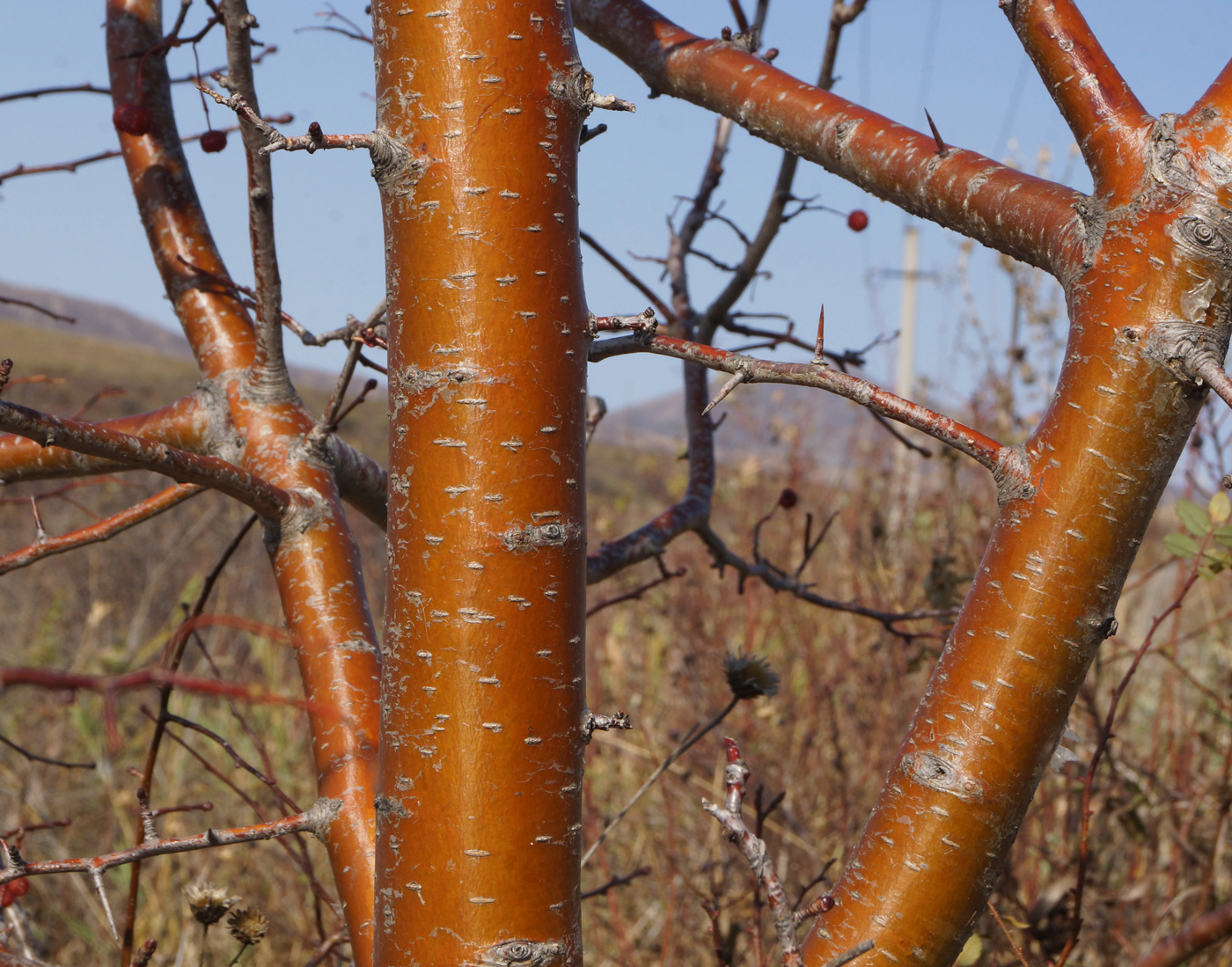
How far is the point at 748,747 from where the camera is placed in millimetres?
3555

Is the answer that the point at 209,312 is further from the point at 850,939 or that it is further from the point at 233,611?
the point at 233,611

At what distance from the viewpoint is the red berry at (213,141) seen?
141 cm

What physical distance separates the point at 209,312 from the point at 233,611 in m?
5.62

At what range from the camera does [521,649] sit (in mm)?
692

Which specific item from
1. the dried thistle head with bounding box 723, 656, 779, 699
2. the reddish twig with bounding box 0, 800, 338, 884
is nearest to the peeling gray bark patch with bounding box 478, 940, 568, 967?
the reddish twig with bounding box 0, 800, 338, 884

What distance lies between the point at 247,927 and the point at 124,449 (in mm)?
629

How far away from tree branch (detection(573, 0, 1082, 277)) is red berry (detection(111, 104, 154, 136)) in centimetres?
60

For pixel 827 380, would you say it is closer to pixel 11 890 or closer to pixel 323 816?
pixel 323 816

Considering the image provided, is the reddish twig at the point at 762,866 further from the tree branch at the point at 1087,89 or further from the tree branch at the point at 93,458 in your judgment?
the tree branch at the point at 93,458

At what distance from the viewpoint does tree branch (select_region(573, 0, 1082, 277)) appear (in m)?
0.83

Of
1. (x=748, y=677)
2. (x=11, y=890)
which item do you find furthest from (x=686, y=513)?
(x=11, y=890)

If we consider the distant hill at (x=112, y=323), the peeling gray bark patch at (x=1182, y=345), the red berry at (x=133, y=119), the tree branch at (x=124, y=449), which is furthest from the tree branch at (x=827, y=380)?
the distant hill at (x=112, y=323)

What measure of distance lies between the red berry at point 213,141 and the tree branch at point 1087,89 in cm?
108

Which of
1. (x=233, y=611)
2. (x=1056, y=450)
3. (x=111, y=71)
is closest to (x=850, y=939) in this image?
(x=1056, y=450)
